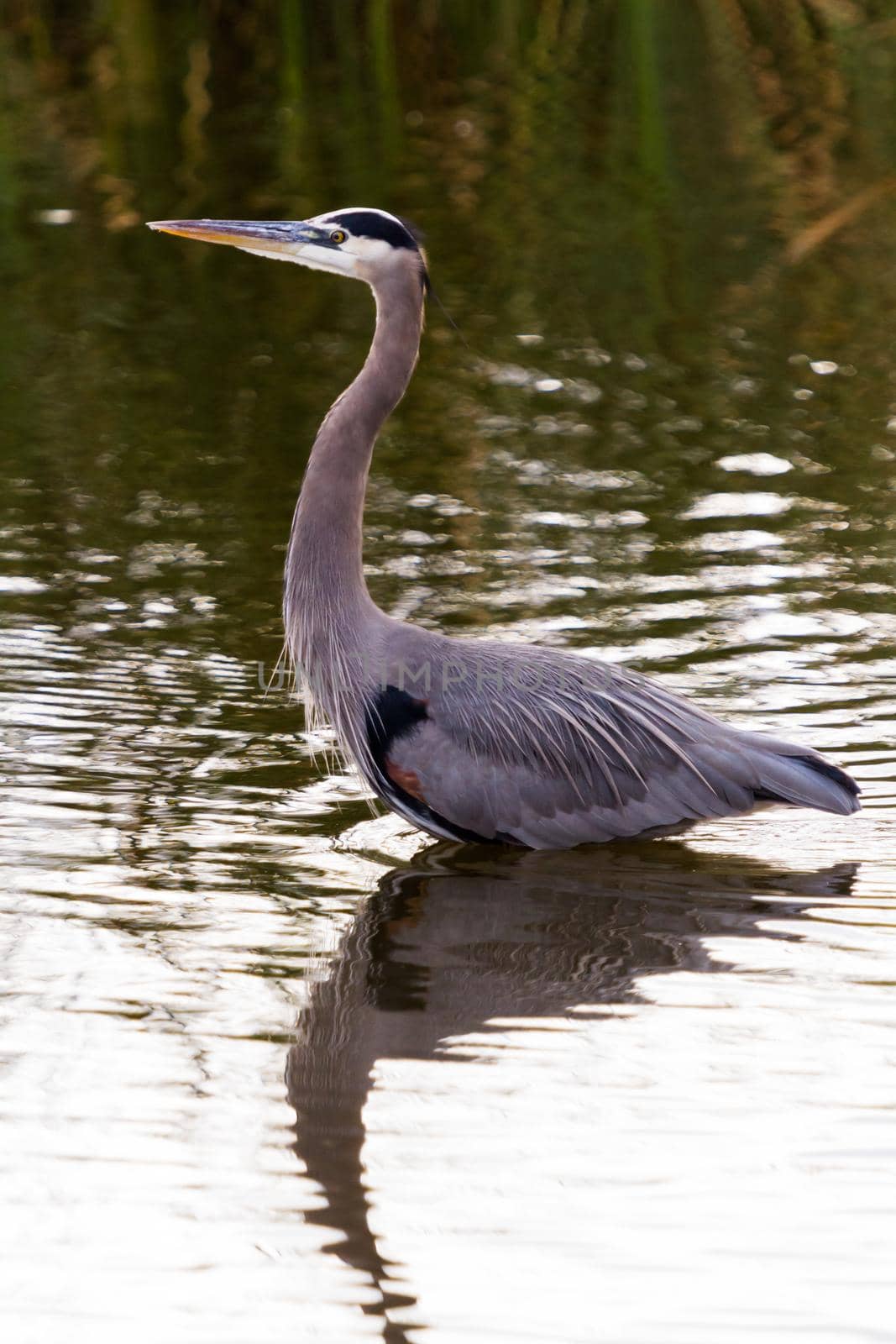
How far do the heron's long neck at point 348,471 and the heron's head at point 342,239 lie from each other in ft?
0.22

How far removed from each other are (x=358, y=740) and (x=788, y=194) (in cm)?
1146

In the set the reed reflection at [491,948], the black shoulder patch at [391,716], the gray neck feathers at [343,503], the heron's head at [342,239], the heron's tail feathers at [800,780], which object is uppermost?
the heron's head at [342,239]

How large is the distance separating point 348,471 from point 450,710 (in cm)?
90

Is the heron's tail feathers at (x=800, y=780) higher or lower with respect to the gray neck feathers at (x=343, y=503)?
lower

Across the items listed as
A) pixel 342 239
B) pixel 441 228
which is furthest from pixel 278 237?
pixel 441 228

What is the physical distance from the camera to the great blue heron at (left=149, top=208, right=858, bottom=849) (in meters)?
6.72

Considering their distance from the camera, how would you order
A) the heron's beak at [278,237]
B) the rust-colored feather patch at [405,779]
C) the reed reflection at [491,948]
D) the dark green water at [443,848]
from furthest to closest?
the heron's beak at [278,237]
the rust-colored feather patch at [405,779]
the reed reflection at [491,948]
the dark green water at [443,848]

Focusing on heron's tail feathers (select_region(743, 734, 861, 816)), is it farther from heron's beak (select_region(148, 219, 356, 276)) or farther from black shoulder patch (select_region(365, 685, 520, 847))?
heron's beak (select_region(148, 219, 356, 276))

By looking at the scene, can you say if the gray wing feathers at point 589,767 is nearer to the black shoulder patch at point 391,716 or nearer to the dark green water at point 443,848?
the black shoulder patch at point 391,716

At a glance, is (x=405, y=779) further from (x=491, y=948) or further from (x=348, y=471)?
(x=348, y=471)

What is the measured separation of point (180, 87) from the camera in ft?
71.0

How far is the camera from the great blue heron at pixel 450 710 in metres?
6.72

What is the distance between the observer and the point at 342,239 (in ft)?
22.5

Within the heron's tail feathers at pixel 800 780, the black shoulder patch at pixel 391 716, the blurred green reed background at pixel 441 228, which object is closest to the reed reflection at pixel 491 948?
the heron's tail feathers at pixel 800 780
